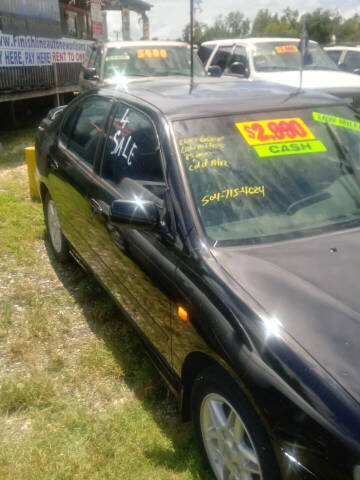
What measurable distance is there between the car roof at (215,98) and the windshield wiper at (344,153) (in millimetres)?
201

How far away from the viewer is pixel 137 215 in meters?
2.38

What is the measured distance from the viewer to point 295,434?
162 centimetres

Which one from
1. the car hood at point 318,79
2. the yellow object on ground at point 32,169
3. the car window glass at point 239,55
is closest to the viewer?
the yellow object on ground at point 32,169

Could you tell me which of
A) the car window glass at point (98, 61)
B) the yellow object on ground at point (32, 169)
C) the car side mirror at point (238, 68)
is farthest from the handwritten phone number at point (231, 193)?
the car side mirror at point (238, 68)

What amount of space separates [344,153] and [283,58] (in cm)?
836

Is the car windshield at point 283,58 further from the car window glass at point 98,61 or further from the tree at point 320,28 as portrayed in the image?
the tree at point 320,28

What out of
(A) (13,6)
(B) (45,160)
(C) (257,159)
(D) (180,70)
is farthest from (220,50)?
(C) (257,159)

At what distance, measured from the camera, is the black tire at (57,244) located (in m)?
4.50

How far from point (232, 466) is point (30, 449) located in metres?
1.15

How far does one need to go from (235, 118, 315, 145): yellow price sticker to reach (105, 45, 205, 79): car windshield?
6.41 meters

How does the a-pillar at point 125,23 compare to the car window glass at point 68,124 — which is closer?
the car window glass at point 68,124

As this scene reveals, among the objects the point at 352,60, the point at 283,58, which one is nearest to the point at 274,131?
the point at 283,58

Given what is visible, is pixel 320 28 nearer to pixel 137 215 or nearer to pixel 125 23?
pixel 125 23

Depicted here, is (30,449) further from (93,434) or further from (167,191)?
(167,191)
